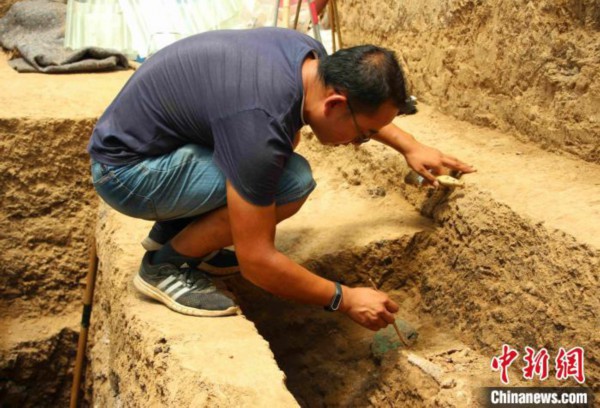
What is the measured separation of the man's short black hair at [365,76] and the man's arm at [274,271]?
0.36 metres

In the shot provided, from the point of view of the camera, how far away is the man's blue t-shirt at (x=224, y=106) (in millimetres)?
1945

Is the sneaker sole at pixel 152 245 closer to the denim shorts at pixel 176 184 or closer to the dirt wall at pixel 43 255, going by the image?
the denim shorts at pixel 176 184

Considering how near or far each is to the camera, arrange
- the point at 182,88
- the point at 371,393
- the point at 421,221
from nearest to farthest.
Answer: the point at 182,88
the point at 371,393
the point at 421,221

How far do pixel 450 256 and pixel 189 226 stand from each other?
3.10 ft

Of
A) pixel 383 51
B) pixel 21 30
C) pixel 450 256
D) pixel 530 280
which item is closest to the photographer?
pixel 383 51

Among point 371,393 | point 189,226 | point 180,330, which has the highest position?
point 189,226

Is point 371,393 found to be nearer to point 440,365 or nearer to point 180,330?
point 440,365

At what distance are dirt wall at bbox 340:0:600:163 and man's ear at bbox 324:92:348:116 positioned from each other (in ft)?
3.78

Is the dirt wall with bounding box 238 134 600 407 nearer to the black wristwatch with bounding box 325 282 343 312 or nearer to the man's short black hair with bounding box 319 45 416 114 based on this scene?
the black wristwatch with bounding box 325 282 343 312

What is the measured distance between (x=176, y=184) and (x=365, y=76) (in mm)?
681

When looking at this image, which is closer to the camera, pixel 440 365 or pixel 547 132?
pixel 440 365

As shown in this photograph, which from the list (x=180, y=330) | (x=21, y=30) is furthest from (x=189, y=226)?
(x=21, y=30)

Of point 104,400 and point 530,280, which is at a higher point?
point 530,280

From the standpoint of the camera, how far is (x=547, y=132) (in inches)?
114
